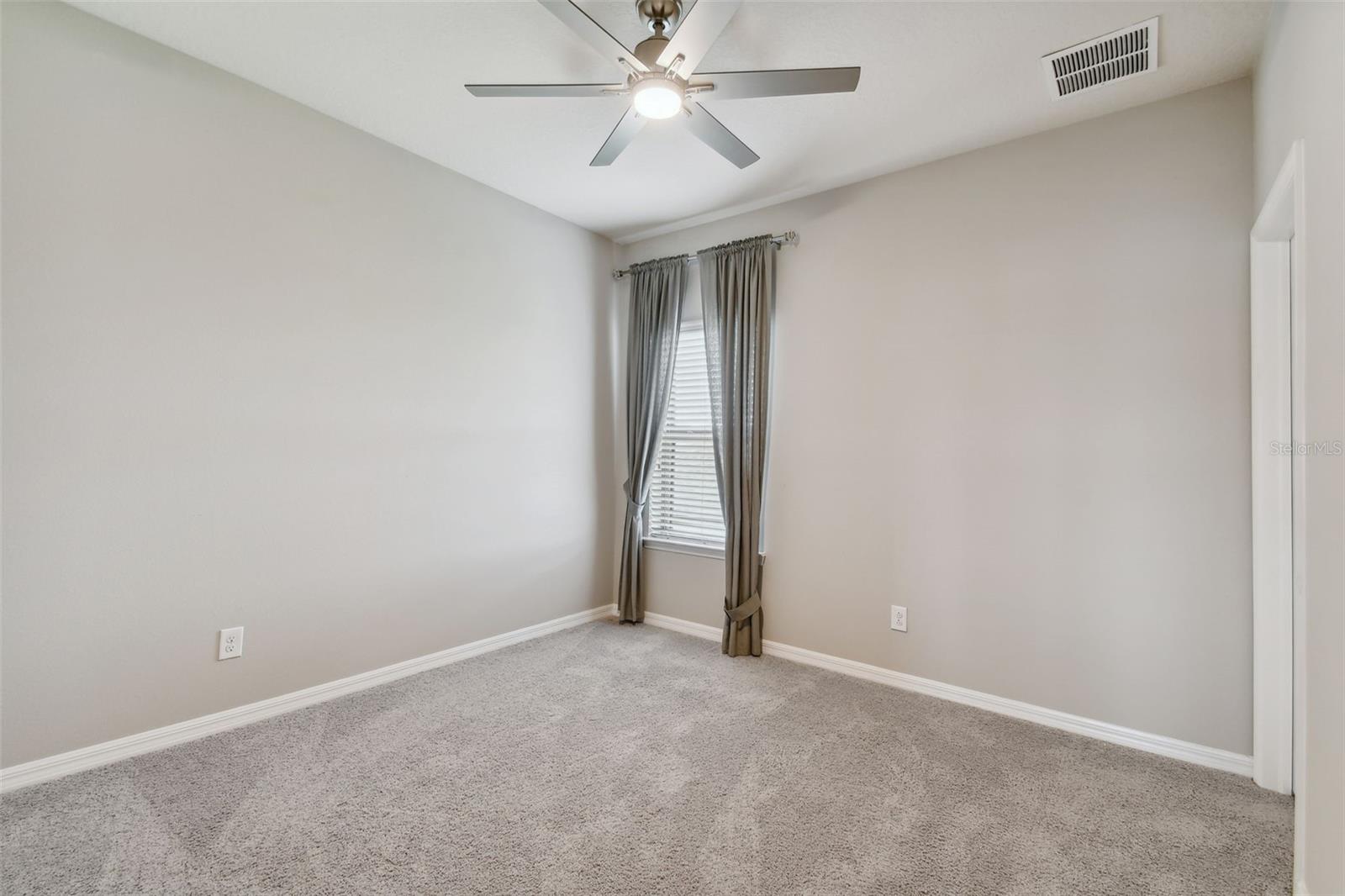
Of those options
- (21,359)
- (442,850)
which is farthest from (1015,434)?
(21,359)

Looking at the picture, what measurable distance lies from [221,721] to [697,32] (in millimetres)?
3075

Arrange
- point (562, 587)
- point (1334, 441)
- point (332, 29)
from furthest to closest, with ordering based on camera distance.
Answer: point (562, 587) → point (332, 29) → point (1334, 441)

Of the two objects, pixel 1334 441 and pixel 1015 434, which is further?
pixel 1015 434

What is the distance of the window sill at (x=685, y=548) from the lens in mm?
3783

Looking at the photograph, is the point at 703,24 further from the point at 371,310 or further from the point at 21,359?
the point at 21,359

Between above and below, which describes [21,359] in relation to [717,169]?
below

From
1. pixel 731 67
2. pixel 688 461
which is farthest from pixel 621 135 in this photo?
pixel 688 461

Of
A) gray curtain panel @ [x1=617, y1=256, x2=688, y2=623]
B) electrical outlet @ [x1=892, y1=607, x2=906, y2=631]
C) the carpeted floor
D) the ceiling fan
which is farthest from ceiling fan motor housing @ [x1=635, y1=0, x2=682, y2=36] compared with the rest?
electrical outlet @ [x1=892, y1=607, x2=906, y2=631]

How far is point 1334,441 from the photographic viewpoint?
1.26 meters

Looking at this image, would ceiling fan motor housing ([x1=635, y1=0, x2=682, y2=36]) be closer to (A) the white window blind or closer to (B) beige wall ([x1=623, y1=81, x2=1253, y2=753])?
(B) beige wall ([x1=623, y1=81, x2=1253, y2=753])

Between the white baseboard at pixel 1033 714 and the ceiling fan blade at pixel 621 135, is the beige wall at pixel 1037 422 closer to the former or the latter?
the white baseboard at pixel 1033 714

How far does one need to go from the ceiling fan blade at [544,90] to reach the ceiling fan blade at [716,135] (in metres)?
0.28

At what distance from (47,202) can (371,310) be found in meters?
1.12

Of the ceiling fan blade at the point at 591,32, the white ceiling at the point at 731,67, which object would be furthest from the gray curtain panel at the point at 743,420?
the ceiling fan blade at the point at 591,32
